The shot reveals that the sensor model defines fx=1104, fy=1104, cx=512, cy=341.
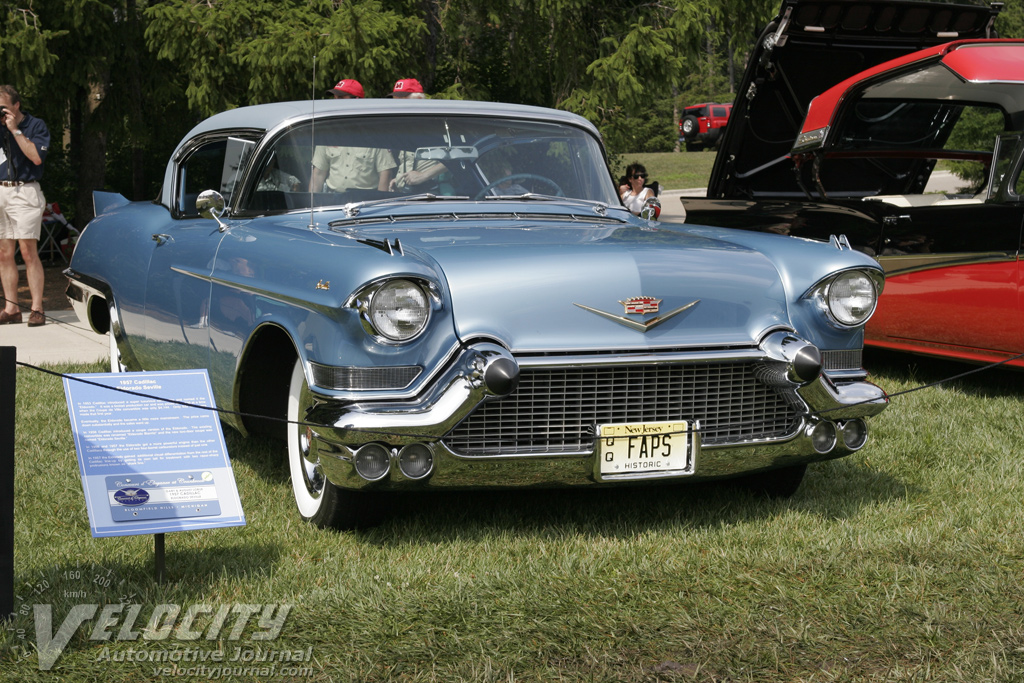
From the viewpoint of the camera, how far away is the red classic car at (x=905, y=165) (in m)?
5.90

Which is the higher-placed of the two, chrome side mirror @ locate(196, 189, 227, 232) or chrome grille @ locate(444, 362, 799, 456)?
chrome side mirror @ locate(196, 189, 227, 232)

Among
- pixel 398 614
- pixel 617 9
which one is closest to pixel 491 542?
pixel 398 614

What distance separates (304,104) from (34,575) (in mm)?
2369

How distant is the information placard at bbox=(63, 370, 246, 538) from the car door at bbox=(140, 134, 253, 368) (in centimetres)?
104

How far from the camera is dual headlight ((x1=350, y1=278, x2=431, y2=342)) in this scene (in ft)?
11.0

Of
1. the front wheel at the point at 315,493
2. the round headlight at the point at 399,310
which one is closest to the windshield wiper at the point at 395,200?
the front wheel at the point at 315,493

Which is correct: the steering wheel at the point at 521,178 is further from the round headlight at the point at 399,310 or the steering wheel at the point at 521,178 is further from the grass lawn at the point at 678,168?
the grass lawn at the point at 678,168

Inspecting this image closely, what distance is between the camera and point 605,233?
13.8 ft

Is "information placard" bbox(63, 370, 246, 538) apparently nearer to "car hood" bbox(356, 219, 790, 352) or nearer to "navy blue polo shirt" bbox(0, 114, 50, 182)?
"car hood" bbox(356, 219, 790, 352)

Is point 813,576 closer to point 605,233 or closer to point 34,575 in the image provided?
point 605,233

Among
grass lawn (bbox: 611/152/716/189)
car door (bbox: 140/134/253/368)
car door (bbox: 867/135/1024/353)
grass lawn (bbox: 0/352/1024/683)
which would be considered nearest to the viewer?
grass lawn (bbox: 0/352/1024/683)

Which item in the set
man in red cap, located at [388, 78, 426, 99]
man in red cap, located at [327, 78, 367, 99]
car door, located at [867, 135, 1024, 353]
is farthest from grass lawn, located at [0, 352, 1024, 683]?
man in red cap, located at [388, 78, 426, 99]

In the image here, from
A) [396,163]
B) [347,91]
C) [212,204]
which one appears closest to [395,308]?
[396,163]

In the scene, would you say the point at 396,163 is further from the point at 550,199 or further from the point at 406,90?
the point at 406,90
